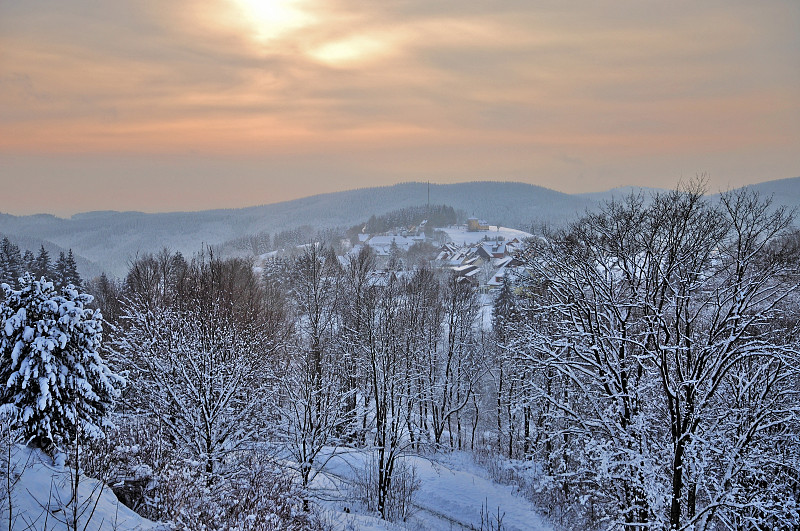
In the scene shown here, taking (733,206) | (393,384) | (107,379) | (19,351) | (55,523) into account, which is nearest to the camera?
(55,523)

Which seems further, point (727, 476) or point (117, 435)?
point (117, 435)

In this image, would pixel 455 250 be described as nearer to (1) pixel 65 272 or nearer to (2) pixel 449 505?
(1) pixel 65 272

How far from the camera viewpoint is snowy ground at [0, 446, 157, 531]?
7.13m

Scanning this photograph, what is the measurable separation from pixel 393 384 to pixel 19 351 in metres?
12.4

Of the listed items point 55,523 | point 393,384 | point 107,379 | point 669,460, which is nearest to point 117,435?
point 107,379

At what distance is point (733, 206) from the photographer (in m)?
12.5

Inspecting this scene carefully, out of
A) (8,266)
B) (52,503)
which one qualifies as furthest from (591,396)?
(8,266)

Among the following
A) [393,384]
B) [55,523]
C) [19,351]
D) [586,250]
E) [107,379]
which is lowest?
[393,384]

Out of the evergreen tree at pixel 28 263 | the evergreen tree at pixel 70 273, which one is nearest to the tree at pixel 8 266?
the evergreen tree at pixel 28 263

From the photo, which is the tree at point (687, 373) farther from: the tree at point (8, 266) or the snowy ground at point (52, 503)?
the tree at point (8, 266)

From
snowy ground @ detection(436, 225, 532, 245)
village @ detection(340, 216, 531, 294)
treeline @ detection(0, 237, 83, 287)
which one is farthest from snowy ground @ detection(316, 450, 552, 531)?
snowy ground @ detection(436, 225, 532, 245)

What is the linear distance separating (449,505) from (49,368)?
47.1 feet

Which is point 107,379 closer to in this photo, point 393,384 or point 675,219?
point 393,384

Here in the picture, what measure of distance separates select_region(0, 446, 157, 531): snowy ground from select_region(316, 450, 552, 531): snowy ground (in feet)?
23.9
